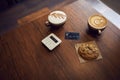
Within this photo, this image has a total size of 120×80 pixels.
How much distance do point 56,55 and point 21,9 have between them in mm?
1148

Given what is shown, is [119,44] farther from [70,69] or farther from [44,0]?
[44,0]

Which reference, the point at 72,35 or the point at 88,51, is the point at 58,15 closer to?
the point at 72,35

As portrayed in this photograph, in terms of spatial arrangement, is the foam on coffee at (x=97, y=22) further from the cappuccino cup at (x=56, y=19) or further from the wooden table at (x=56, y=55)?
the cappuccino cup at (x=56, y=19)

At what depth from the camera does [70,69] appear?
2.93ft

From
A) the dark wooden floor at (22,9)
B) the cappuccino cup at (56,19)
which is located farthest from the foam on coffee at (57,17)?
the dark wooden floor at (22,9)

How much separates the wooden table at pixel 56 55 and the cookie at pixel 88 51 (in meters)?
0.03

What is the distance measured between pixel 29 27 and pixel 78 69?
0.43 meters

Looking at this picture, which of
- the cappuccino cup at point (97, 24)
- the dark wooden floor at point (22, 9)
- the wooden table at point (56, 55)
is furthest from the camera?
the dark wooden floor at point (22, 9)

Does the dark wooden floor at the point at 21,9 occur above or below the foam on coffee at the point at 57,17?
below

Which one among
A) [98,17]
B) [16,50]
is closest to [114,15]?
[98,17]

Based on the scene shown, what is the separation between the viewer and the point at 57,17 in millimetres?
1051

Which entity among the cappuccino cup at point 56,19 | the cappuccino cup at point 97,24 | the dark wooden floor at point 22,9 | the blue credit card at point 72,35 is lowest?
the dark wooden floor at point 22,9

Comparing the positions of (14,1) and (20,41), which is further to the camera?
(14,1)

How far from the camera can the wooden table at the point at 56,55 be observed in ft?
2.89
